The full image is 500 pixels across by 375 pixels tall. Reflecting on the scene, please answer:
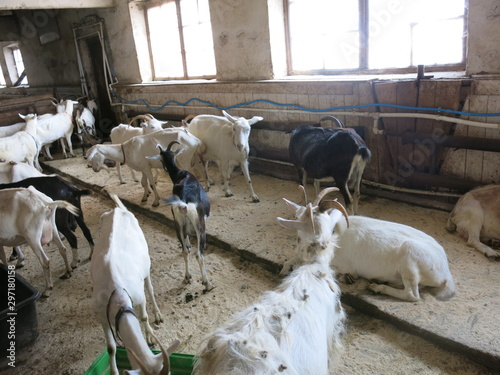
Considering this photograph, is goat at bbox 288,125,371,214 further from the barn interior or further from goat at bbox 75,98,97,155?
goat at bbox 75,98,97,155

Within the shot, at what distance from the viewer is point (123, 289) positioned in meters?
2.80

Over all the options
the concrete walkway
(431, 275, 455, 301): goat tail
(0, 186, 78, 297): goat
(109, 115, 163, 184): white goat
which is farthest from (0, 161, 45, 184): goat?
(431, 275, 455, 301): goat tail

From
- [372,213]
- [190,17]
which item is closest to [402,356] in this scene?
[372,213]

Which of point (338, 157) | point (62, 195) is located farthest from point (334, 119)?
point (62, 195)

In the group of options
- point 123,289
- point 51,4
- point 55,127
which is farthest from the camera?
point 55,127

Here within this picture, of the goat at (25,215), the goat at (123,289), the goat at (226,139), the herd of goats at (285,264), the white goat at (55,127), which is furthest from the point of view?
the white goat at (55,127)

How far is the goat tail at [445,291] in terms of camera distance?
3.34 metres

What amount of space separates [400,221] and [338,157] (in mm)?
1071

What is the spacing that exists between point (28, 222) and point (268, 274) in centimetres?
250

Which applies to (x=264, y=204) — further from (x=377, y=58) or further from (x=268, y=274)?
(x=377, y=58)

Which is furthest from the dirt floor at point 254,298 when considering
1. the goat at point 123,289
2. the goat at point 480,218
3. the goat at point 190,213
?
the goat at point 123,289

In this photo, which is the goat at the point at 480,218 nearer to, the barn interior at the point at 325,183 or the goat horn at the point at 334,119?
the barn interior at the point at 325,183

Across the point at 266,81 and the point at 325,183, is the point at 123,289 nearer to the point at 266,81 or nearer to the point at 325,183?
the point at 325,183

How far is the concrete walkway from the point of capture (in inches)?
116
